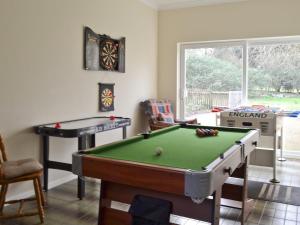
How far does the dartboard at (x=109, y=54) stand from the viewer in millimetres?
4383

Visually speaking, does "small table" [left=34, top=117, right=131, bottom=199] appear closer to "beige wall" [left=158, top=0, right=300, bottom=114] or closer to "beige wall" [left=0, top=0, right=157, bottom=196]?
"beige wall" [left=0, top=0, right=157, bottom=196]

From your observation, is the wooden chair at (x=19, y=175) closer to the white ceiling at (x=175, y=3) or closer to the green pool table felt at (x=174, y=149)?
the green pool table felt at (x=174, y=149)

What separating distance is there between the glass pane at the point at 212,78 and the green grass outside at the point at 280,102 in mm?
320

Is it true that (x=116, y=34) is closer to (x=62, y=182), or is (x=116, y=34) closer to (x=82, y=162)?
(x=62, y=182)

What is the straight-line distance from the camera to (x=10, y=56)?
3.05 metres

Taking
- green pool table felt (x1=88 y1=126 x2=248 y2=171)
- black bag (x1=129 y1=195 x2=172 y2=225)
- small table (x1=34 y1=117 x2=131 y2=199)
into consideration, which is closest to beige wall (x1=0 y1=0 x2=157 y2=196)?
small table (x1=34 y1=117 x2=131 y2=199)

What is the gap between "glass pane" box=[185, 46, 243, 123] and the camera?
5.49m

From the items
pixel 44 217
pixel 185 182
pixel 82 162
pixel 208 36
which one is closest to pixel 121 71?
pixel 208 36

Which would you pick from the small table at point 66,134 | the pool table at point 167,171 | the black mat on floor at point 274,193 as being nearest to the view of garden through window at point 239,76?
the black mat on floor at point 274,193

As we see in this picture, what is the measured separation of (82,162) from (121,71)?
3035mm

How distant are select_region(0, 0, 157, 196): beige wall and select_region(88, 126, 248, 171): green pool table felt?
141 cm

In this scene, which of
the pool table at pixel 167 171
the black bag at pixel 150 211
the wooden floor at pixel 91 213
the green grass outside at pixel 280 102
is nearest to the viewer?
the pool table at pixel 167 171

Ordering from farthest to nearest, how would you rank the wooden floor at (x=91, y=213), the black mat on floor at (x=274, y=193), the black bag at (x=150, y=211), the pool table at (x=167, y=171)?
1. the black mat on floor at (x=274, y=193)
2. the wooden floor at (x=91, y=213)
3. the black bag at (x=150, y=211)
4. the pool table at (x=167, y=171)

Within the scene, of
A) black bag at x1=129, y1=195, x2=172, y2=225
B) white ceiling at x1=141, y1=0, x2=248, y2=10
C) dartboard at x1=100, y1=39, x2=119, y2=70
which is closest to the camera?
black bag at x1=129, y1=195, x2=172, y2=225
